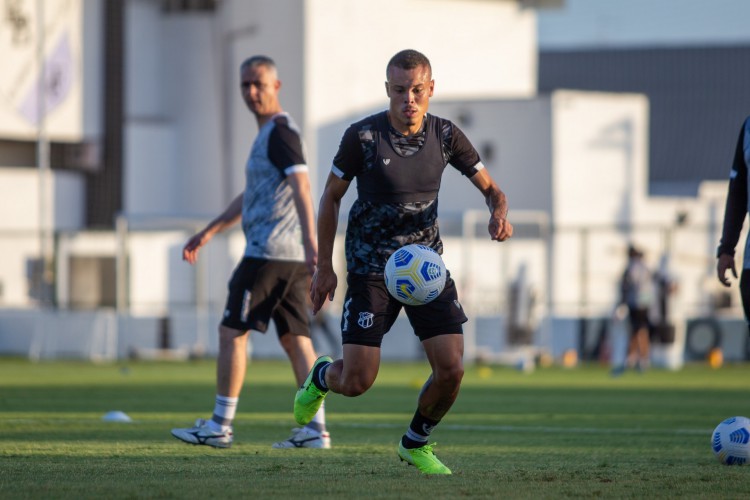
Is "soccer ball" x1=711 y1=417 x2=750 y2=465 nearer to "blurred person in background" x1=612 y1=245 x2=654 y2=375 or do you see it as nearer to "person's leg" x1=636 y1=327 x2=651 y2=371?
"blurred person in background" x1=612 y1=245 x2=654 y2=375

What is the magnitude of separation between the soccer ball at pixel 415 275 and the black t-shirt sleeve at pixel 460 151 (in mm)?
587

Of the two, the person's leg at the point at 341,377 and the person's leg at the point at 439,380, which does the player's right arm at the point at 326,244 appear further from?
the person's leg at the point at 439,380

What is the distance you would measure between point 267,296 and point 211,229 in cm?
76

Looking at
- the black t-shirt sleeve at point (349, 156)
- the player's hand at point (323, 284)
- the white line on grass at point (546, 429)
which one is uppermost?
the black t-shirt sleeve at point (349, 156)

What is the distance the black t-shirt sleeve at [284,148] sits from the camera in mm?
9250

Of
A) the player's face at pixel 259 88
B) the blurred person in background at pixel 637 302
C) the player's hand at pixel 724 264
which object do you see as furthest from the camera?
the blurred person in background at pixel 637 302

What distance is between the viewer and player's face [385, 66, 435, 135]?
289 inches

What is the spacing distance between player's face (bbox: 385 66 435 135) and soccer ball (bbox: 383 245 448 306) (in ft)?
2.32

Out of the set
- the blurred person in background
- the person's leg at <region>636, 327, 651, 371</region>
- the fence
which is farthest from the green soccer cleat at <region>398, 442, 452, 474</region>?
the fence

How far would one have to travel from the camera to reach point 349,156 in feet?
24.4

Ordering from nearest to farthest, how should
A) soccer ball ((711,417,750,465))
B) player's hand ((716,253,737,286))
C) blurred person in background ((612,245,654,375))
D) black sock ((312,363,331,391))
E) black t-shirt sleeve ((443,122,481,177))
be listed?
1. black t-shirt sleeve ((443,122,481,177))
2. black sock ((312,363,331,391))
3. soccer ball ((711,417,750,465))
4. player's hand ((716,253,737,286))
5. blurred person in background ((612,245,654,375))

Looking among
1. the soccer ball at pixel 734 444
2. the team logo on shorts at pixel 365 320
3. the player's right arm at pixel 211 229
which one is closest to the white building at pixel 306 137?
the player's right arm at pixel 211 229

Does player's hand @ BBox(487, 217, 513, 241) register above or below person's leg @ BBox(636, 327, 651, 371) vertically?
above

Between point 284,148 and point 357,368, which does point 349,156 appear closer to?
point 357,368
